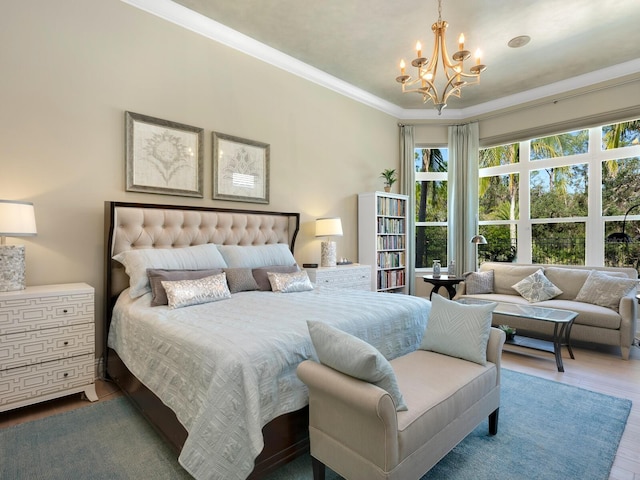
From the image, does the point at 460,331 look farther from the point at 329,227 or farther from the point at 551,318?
the point at 329,227

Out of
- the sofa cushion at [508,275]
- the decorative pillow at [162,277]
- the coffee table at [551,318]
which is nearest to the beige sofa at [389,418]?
the decorative pillow at [162,277]

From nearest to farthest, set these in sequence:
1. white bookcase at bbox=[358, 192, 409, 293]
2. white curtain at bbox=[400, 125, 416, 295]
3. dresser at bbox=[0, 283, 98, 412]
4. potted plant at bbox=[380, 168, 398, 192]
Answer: dresser at bbox=[0, 283, 98, 412] < white bookcase at bbox=[358, 192, 409, 293] < potted plant at bbox=[380, 168, 398, 192] < white curtain at bbox=[400, 125, 416, 295]

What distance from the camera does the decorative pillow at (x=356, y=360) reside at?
132 centimetres

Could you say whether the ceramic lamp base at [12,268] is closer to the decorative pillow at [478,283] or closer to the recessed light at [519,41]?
the decorative pillow at [478,283]

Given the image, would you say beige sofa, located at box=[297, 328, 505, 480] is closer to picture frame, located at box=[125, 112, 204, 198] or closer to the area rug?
the area rug

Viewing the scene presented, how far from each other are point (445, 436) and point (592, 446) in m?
1.02

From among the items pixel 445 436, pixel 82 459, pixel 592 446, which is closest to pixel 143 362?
pixel 82 459

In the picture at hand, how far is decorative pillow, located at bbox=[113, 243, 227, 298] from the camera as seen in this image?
256 cm

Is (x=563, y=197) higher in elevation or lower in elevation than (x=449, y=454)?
higher

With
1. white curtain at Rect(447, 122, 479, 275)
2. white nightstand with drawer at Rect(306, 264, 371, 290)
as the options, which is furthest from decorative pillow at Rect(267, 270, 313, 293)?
white curtain at Rect(447, 122, 479, 275)

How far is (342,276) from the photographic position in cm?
427

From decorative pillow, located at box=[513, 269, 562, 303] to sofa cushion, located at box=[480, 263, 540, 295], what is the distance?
153mm

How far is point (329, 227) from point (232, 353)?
114 inches

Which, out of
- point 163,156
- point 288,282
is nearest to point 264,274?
point 288,282
